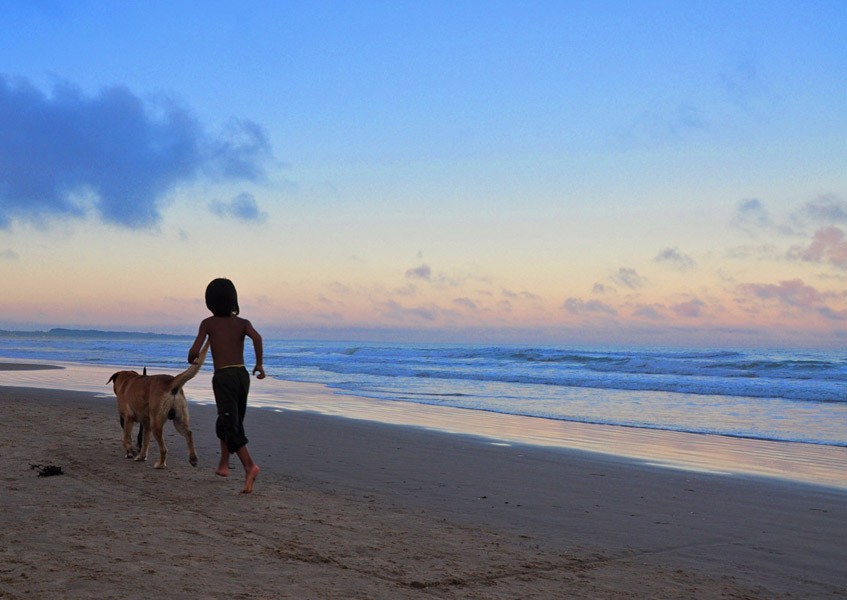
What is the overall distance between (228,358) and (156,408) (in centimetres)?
164

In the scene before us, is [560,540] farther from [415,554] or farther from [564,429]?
[564,429]

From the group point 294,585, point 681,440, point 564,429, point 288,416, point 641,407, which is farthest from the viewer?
point 641,407

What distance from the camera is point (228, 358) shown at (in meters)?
6.48

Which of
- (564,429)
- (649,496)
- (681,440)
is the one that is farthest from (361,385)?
(649,496)

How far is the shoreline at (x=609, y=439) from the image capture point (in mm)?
8914

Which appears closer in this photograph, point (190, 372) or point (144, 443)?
point (190, 372)

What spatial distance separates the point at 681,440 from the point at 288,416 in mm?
6645

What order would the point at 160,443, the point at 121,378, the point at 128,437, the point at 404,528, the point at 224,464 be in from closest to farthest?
the point at 404,528 < the point at 224,464 < the point at 160,443 < the point at 128,437 < the point at 121,378

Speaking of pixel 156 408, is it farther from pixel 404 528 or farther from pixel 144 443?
pixel 404 528

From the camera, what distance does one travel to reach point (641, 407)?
1708 centimetres

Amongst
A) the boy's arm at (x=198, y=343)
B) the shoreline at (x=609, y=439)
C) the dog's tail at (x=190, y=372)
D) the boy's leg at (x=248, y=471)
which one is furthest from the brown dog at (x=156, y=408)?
the shoreline at (x=609, y=439)

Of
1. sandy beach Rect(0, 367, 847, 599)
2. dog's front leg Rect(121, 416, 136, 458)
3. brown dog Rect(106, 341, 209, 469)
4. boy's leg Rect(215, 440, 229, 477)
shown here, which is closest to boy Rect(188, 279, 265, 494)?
boy's leg Rect(215, 440, 229, 477)

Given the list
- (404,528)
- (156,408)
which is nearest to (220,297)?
(156,408)

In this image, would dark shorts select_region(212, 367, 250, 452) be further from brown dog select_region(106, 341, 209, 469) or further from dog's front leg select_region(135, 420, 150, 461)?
dog's front leg select_region(135, 420, 150, 461)
